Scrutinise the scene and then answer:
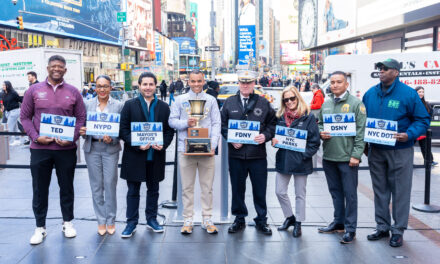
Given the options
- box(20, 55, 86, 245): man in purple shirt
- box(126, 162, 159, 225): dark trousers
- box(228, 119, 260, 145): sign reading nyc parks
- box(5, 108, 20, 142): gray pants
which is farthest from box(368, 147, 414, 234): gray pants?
box(5, 108, 20, 142): gray pants

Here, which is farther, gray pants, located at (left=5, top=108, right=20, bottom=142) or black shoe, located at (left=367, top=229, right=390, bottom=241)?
gray pants, located at (left=5, top=108, right=20, bottom=142)

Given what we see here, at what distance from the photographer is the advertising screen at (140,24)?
78537 millimetres

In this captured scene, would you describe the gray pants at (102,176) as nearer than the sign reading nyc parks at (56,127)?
No

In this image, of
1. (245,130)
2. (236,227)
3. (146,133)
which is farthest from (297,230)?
(146,133)

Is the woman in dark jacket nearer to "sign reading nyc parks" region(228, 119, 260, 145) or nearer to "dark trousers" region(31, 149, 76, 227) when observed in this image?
"sign reading nyc parks" region(228, 119, 260, 145)

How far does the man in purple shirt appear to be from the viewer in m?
5.25

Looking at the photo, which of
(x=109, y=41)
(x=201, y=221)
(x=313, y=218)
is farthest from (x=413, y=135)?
(x=109, y=41)

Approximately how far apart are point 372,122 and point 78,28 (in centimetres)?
5237

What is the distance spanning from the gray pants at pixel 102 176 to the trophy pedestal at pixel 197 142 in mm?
956

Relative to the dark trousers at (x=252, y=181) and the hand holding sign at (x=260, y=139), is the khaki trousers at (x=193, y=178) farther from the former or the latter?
the hand holding sign at (x=260, y=139)

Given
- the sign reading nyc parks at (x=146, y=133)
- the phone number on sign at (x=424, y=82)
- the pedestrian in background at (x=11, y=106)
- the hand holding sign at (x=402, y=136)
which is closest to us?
the hand holding sign at (x=402, y=136)

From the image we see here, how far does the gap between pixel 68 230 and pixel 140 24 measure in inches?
3253

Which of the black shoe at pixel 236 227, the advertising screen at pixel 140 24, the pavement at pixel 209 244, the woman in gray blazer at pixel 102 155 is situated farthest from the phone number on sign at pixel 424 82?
the advertising screen at pixel 140 24

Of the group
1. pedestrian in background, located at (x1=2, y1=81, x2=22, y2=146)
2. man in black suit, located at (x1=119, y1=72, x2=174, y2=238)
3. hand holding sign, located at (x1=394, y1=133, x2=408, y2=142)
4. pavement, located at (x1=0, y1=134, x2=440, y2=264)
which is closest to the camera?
pavement, located at (x1=0, y1=134, x2=440, y2=264)
